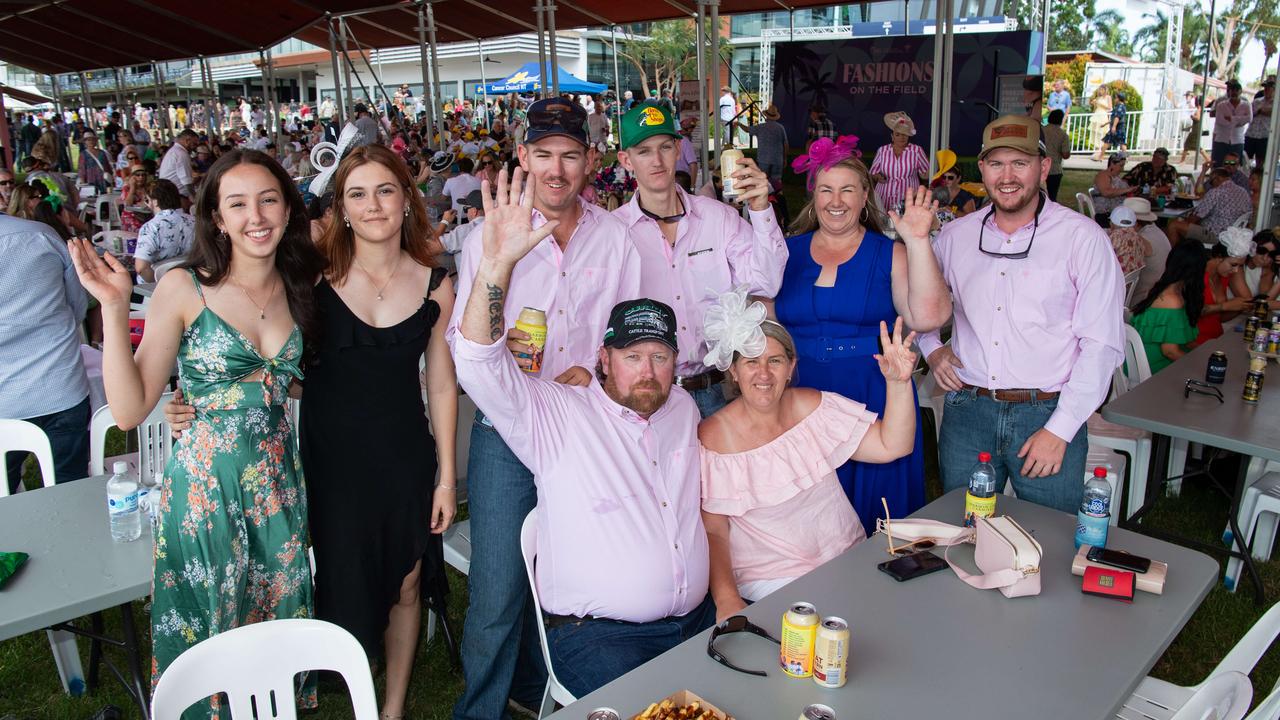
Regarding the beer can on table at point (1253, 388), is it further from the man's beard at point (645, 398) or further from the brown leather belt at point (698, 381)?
the man's beard at point (645, 398)

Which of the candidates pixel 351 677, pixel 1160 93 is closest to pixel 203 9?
pixel 351 677

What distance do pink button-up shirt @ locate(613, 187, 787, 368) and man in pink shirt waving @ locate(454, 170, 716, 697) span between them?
56 cm

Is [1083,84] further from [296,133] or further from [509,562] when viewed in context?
[509,562]

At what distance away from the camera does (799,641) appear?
182cm

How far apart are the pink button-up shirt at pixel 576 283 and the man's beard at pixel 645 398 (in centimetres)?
37

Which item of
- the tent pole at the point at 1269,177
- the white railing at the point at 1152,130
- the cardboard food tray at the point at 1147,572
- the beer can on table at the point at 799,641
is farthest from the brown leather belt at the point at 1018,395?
the white railing at the point at 1152,130

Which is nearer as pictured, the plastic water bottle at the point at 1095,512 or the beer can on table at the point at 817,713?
the beer can on table at the point at 817,713

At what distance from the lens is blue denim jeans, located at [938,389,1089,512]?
9.59 feet

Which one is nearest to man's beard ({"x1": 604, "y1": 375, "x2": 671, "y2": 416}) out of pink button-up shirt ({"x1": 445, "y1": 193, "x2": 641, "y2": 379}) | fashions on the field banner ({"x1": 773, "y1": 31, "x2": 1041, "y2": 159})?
pink button-up shirt ({"x1": 445, "y1": 193, "x2": 641, "y2": 379})

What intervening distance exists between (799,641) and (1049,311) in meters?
1.66

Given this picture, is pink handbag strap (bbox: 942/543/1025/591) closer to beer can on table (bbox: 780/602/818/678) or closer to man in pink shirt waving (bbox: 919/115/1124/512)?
beer can on table (bbox: 780/602/818/678)

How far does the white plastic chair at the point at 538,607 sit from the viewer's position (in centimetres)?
240

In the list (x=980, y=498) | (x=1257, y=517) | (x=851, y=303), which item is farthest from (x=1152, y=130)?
(x=980, y=498)

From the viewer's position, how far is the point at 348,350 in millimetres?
2459
